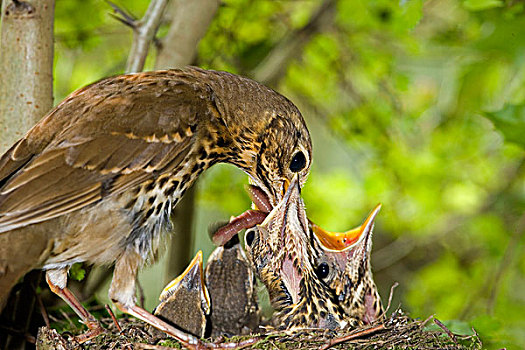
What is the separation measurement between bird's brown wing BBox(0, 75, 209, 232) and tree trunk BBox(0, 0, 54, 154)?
141mm

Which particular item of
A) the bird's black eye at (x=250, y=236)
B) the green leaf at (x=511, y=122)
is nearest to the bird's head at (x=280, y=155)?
the bird's black eye at (x=250, y=236)

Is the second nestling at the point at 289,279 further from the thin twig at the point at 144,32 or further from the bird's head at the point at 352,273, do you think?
the thin twig at the point at 144,32

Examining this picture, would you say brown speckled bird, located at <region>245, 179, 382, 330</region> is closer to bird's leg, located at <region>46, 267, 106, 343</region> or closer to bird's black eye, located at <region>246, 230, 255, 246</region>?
bird's black eye, located at <region>246, 230, 255, 246</region>

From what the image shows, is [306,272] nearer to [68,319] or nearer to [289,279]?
[289,279]

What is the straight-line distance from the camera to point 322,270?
218cm

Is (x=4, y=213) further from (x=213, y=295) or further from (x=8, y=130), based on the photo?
(x=213, y=295)

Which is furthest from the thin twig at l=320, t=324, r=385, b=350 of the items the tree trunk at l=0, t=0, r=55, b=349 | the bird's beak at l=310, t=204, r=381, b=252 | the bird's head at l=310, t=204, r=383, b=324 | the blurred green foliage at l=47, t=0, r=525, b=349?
the blurred green foliage at l=47, t=0, r=525, b=349

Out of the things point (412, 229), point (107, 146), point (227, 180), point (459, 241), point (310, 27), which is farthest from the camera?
point (459, 241)

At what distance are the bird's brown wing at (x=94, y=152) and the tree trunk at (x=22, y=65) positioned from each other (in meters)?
0.14

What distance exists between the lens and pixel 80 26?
279 cm

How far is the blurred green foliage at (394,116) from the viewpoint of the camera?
315 centimetres

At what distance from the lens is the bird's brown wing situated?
5.69 feet

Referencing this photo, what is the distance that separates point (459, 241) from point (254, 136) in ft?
9.68

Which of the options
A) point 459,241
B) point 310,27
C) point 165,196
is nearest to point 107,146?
point 165,196
